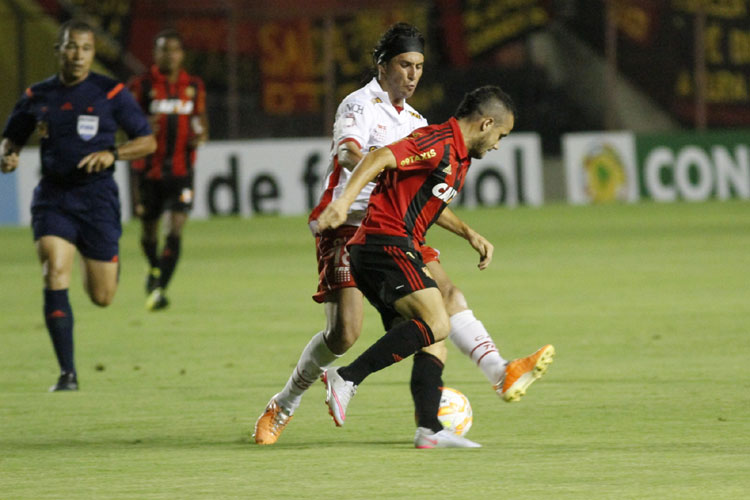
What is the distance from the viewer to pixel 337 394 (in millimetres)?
5984

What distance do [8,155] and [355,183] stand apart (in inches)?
134

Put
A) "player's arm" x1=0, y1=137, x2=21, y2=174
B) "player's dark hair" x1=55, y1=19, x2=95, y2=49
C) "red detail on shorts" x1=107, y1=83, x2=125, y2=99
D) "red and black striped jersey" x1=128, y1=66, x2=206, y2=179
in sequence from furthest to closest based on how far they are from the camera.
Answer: "red and black striped jersey" x1=128, y1=66, x2=206, y2=179
"red detail on shorts" x1=107, y1=83, x2=125, y2=99
"player's arm" x1=0, y1=137, x2=21, y2=174
"player's dark hair" x1=55, y1=19, x2=95, y2=49

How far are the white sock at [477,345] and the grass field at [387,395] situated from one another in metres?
0.33

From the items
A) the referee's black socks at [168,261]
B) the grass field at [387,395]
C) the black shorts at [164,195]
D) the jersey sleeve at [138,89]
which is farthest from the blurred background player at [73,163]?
the jersey sleeve at [138,89]

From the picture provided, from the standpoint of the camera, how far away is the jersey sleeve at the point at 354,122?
21.5 ft

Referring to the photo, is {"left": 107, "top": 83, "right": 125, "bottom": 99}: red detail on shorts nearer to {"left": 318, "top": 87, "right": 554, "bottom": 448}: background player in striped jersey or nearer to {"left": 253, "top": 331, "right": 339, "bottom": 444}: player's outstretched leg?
{"left": 253, "top": 331, "right": 339, "bottom": 444}: player's outstretched leg

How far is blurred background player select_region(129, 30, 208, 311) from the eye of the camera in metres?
13.4

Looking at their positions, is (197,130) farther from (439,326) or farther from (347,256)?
(439,326)

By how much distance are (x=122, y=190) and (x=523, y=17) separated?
374 inches

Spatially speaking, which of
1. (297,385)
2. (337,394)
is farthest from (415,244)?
(297,385)

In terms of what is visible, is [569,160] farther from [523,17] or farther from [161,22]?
[161,22]

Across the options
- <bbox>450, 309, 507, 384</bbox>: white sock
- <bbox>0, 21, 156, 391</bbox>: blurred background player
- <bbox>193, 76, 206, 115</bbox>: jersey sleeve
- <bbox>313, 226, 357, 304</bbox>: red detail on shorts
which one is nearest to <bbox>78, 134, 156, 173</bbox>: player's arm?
<bbox>0, 21, 156, 391</bbox>: blurred background player

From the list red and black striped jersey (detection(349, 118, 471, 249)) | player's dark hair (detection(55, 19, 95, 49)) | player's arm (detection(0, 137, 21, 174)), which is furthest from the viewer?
player's arm (detection(0, 137, 21, 174))

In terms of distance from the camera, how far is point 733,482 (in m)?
5.34
